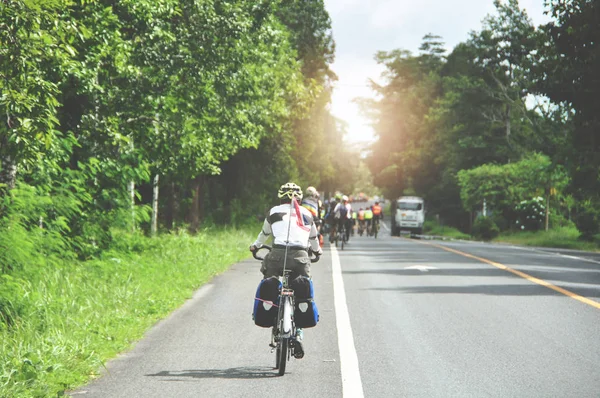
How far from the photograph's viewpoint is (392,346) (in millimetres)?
9891

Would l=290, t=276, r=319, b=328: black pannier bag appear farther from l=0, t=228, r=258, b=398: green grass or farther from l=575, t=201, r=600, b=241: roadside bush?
l=575, t=201, r=600, b=241: roadside bush

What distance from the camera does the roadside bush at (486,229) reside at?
185 feet

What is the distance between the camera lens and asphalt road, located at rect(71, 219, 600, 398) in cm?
777

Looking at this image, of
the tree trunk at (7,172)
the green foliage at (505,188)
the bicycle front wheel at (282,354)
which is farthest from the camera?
the green foliage at (505,188)

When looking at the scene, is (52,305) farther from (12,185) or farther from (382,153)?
(382,153)

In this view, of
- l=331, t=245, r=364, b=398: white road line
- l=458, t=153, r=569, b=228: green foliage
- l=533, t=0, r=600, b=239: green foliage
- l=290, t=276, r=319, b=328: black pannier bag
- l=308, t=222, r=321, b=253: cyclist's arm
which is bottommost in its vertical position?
l=331, t=245, r=364, b=398: white road line

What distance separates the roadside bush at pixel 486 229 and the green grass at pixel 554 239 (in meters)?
1.02

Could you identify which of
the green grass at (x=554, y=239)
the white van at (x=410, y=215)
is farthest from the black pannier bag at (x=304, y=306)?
the white van at (x=410, y=215)

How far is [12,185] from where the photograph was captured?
14391mm

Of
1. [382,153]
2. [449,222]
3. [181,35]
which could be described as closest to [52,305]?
[181,35]

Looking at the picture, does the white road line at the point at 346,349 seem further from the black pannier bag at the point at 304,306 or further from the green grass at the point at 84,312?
the green grass at the point at 84,312

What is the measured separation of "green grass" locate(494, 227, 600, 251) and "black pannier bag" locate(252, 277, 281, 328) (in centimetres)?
3181

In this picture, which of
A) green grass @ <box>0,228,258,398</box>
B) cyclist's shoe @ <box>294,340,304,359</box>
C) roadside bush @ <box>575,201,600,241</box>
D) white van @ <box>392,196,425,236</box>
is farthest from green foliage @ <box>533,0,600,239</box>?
white van @ <box>392,196,425,236</box>

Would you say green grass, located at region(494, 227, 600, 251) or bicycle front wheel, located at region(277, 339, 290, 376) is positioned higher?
green grass, located at region(494, 227, 600, 251)
